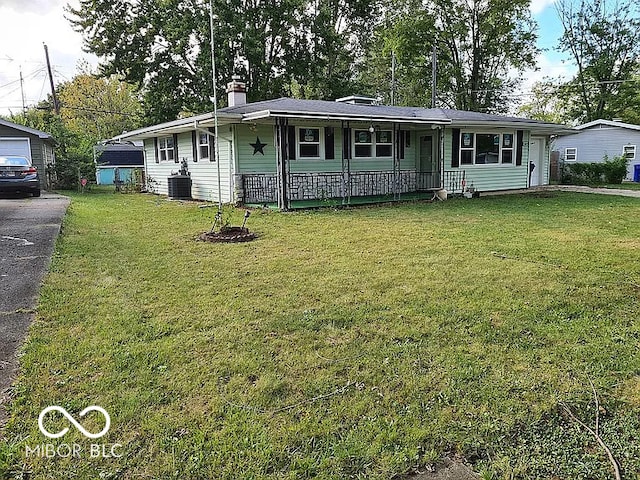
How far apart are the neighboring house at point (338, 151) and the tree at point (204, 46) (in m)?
8.00

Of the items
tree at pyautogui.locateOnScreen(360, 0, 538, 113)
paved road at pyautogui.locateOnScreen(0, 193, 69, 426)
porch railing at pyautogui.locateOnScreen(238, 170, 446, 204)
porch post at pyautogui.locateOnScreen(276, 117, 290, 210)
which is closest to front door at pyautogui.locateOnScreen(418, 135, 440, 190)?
porch railing at pyautogui.locateOnScreen(238, 170, 446, 204)

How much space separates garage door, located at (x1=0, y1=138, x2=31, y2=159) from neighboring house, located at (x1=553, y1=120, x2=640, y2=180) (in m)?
23.6

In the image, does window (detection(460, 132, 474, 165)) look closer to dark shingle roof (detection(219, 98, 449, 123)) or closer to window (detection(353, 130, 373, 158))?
dark shingle roof (detection(219, 98, 449, 123))

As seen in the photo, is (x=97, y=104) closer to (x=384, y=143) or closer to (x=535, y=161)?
(x=384, y=143)

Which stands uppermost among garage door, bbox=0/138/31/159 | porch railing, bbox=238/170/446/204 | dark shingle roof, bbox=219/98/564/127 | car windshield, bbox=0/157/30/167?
dark shingle roof, bbox=219/98/564/127

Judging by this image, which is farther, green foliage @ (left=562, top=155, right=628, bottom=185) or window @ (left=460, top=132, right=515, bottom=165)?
green foliage @ (left=562, top=155, right=628, bottom=185)

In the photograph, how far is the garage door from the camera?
1741 cm

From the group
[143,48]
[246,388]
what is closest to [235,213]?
[246,388]

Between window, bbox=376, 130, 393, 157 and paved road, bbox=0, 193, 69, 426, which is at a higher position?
window, bbox=376, 130, 393, 157

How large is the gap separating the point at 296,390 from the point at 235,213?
871 centimetres

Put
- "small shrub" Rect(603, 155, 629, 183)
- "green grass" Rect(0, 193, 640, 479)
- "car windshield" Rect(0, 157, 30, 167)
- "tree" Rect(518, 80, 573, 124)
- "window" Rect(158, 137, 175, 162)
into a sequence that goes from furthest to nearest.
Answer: "tree" Rect(518, 80, 573, 124) < "small shrub" Rect(603, 155, 629, 183) < "window" Rect(158, 137, 175, 162) < "car windshield" Rect(0, 157, 30, 167) < "green grass" Rect(0, 193, 640, 479)

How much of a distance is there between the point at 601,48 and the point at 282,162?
29785 millimetres

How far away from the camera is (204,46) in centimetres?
2422

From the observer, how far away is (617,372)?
3.10 m
